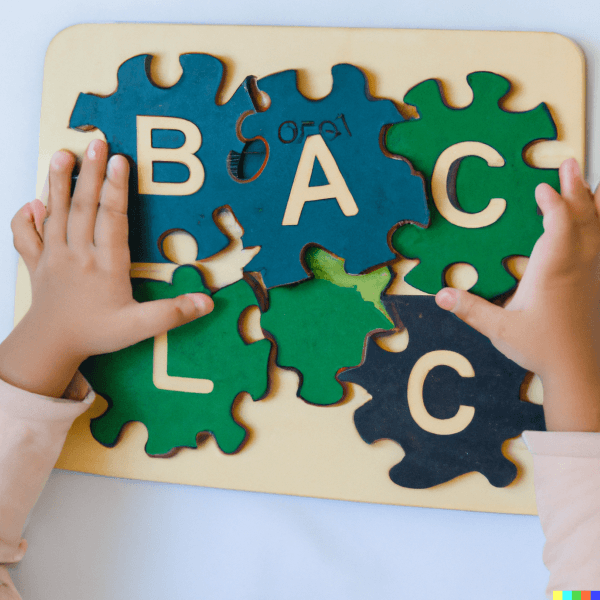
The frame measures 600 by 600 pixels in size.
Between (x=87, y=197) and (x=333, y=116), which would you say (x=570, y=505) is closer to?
(x=333, y=116)

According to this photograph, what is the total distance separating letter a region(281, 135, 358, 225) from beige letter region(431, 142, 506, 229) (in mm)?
113

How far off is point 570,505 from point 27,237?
0.79 metres

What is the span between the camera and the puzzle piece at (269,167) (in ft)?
2.10

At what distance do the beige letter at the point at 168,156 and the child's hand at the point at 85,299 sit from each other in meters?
0.03

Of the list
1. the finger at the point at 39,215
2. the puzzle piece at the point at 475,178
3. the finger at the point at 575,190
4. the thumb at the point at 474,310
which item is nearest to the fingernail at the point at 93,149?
the finger at the point at 39,215

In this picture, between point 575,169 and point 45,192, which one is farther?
point 45,192

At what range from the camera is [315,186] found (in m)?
0.65

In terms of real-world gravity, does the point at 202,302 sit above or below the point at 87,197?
below

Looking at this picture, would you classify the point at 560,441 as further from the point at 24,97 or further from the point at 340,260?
the point at 24,97

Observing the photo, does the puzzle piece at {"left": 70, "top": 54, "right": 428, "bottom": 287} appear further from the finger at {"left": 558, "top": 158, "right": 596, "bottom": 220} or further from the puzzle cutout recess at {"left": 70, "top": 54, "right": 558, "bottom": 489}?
the finger at {"left": 558, "top": 158, "right": 596, "bottom": 220}

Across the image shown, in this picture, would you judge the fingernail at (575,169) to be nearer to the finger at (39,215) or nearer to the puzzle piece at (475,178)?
the puzzle piece at (475,178)

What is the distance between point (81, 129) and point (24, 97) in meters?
0.15

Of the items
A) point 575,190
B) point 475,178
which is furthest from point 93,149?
point 575,190

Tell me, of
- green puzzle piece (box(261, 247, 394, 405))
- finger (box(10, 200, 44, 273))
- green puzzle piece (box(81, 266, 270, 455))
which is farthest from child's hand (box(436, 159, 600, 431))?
finger (box(10, 200, 44, 273))
